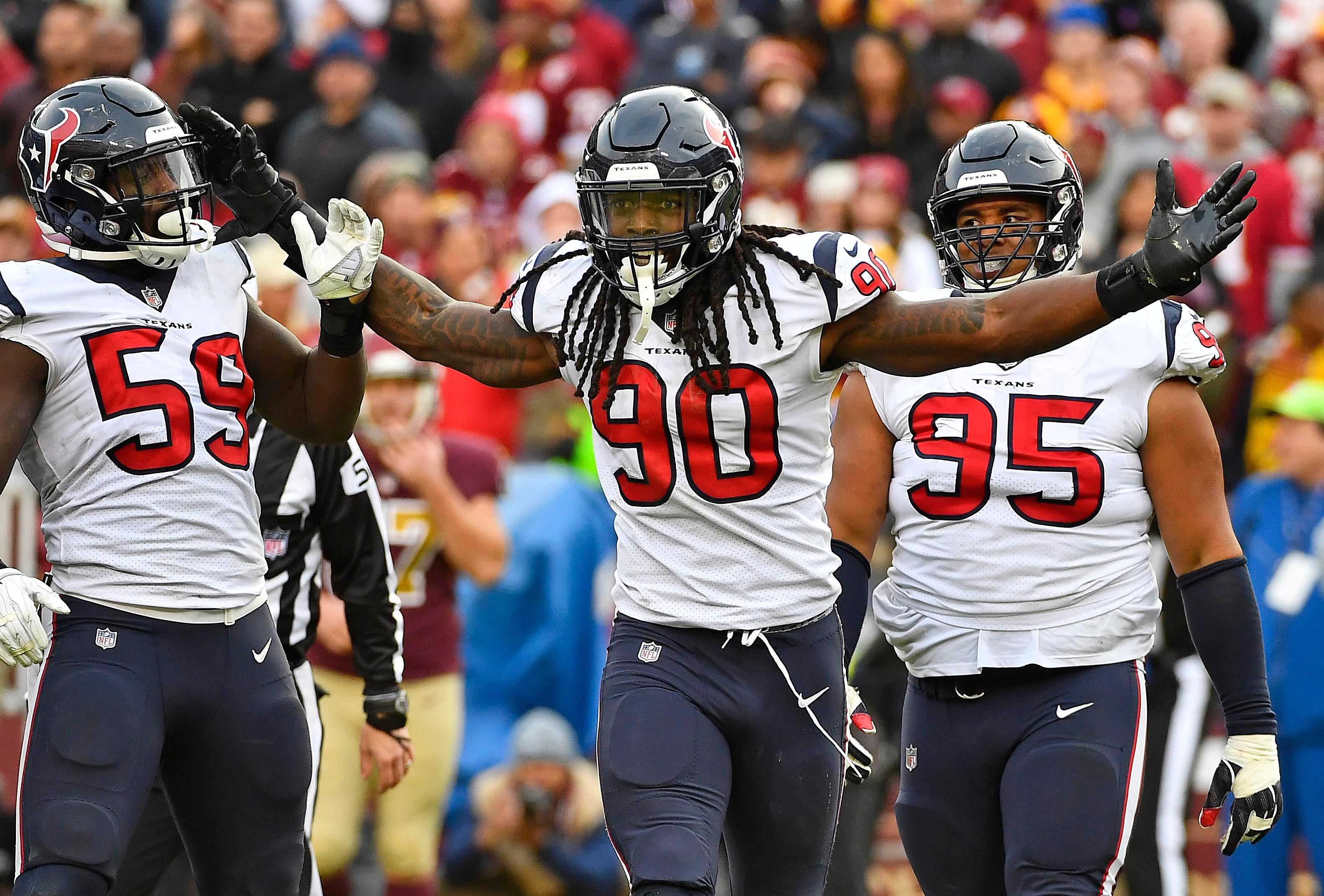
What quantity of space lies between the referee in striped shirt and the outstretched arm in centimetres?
166

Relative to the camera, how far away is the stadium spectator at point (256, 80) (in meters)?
9.91

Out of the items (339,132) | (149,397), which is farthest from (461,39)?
(149,397)

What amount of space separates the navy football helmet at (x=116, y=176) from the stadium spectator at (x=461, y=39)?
23.6 feet

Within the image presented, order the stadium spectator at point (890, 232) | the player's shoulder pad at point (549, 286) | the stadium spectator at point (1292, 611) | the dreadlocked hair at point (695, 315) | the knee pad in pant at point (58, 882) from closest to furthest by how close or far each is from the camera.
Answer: the knee pad in pant at point (58, 882) < the dreadlocked hair at point (695, 315) < the player's shoulder pad at point (549, 286) < the stadium spectator at point (1292, 611) < the stadium spectator at point (890, 232)

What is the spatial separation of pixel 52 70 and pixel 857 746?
7.09m

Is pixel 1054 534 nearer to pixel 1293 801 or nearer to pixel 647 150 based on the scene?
pixel 647 150

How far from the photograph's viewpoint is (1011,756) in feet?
13.5

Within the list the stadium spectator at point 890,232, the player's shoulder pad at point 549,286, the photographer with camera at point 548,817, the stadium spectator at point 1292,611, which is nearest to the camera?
Answer: the player's shoulder pad at point 549,286

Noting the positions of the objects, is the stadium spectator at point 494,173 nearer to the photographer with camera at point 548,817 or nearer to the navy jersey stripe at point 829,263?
the photographer with camera at point 548,817

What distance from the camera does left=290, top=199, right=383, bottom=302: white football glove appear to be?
3.82 meters

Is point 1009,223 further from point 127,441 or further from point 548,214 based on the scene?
point 548,214

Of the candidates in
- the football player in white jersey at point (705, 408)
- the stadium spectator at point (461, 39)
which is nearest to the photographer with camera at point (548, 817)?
the football player in white jersey at point (705, 408)

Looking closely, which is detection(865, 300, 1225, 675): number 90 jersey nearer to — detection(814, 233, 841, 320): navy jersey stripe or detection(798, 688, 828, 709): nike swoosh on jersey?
detection(798, 688, 828, 709): nike swoosh on jersey

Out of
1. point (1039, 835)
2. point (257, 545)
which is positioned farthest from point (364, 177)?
point (1039, 835)
